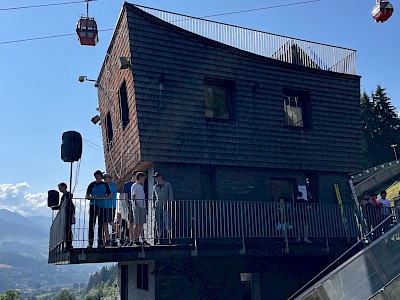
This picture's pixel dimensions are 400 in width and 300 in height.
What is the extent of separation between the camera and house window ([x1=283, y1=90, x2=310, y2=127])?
1509cm

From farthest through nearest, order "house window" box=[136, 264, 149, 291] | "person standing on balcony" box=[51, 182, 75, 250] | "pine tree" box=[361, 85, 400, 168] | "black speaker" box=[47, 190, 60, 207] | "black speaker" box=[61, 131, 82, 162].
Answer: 1. "pine tree" box=[361, 85, 400, 168]
2. "house window" box=[136, 264, 149, 291]
3. "black speaker" box=[47, 190, 60, 207]
4. "black speaker" box=[61, 131, 82, 162]
5. "person standing on balcony" box=[51, 182, 75, 250]

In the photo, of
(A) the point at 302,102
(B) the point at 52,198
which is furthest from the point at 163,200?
(A) the point at 302,102

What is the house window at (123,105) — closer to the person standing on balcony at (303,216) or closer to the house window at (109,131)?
the house window at (109,131)

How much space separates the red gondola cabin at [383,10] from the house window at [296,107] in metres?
4.46

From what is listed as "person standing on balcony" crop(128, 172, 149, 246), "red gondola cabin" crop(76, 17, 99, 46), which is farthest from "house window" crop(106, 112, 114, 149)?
"person standing on balcony" crop(128, 172, 149, 246)

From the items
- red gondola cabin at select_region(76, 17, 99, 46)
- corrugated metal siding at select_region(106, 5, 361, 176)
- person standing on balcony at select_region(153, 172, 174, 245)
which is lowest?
person standing on balcony at select_region(153, 172, 174, 245)

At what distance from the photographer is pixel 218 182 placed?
13180 mm

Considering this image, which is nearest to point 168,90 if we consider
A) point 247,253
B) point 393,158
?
point 247,253

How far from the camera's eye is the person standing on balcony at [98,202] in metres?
9.20

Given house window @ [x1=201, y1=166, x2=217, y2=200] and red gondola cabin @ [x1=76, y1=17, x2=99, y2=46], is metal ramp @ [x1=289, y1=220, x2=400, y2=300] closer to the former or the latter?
house window @ [x1=201, y1=166, x2=217, y2=200]

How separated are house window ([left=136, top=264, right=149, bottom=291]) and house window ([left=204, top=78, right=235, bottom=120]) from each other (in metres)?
5.25

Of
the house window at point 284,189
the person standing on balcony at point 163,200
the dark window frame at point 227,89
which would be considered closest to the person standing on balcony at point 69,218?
the person standing on balcony at point 163,200

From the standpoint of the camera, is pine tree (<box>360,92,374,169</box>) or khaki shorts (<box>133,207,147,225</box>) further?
pine tree (<box>360,92,374,169</box>)

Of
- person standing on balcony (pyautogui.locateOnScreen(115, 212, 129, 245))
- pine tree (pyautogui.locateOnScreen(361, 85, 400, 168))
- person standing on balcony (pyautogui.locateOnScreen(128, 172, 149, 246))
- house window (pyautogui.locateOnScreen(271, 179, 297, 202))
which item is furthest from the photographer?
pine tree (pyautogui.locateOnScreen(361, 85, 400, 168))
